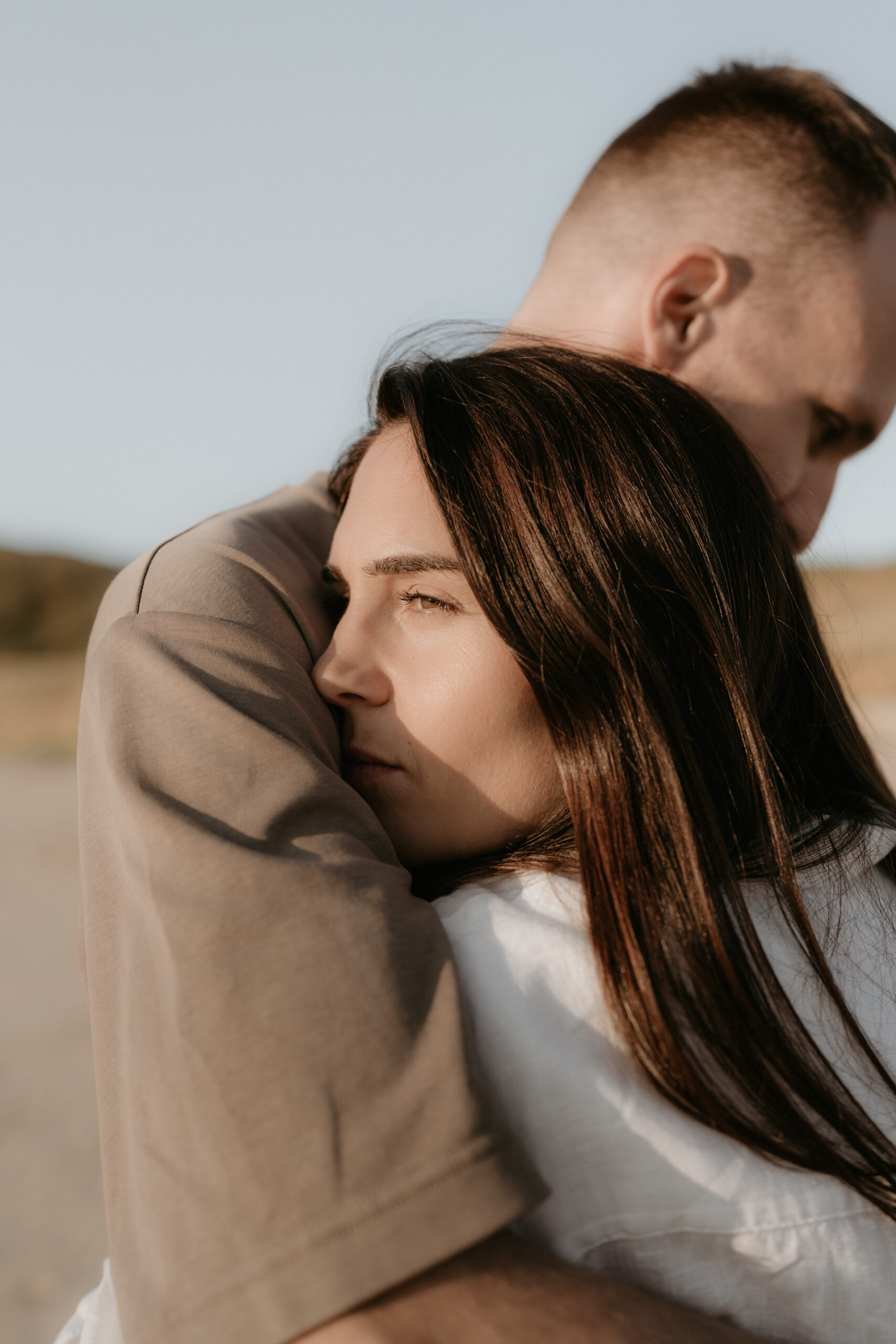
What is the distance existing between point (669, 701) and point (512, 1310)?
0.89 metres

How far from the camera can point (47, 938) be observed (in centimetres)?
752

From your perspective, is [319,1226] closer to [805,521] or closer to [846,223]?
[805,521]

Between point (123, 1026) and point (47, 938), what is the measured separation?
7.10 metres

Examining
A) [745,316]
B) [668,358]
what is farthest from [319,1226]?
[745,316]

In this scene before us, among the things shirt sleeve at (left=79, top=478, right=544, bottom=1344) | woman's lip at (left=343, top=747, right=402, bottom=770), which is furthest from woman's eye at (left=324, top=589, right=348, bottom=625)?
shirt sleeve at (left=79, top=478, right=544, bottom=1344)

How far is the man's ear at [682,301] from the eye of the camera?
268cm

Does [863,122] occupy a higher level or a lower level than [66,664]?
higher

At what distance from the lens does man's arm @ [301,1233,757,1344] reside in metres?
0.98

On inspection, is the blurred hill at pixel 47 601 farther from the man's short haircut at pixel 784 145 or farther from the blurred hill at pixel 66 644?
the man's short haircut at pixel 784 145

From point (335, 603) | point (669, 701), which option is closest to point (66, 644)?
point (335, 603)

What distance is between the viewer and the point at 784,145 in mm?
2945

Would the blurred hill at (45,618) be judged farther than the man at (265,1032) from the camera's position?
Yes

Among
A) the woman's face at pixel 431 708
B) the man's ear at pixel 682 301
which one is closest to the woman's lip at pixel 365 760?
the woman's face at pixel 431 708

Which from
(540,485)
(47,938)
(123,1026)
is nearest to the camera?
(123,1026)
